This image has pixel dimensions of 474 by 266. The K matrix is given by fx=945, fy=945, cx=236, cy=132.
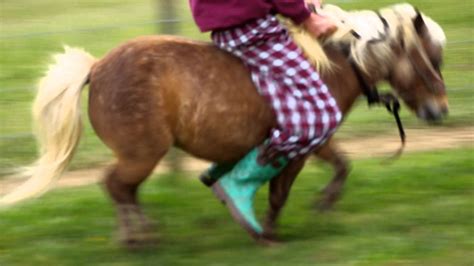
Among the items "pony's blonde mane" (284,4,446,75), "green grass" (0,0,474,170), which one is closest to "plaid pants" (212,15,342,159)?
"pony's blonde mane" (284,4,446,75)

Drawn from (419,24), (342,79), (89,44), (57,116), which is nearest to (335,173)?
(342,79)

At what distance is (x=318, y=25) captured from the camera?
4703 mm

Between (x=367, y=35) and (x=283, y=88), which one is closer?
(x=283, y=88)

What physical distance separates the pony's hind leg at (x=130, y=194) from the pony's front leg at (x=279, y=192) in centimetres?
Result: 62

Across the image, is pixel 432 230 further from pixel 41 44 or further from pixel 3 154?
pixel 41 44

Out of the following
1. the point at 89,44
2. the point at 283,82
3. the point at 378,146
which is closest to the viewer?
the point at 283,82

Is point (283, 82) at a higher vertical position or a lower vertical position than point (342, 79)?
higher

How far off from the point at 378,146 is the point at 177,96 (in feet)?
8.06

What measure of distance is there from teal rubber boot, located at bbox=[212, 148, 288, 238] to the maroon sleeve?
692mm

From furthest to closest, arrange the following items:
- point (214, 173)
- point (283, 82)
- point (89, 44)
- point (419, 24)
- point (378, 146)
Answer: point (89, 44), point (378, 146), point (214, 173), point (419, 24), point (283, 82)

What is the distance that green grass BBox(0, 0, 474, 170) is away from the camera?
264 inches

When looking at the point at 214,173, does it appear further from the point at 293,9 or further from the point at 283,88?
the point at 293,9

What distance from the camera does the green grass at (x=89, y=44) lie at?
6.70 meters

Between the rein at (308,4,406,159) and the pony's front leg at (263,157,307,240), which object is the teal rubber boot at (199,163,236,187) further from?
the rein at (308,4,406,159)
